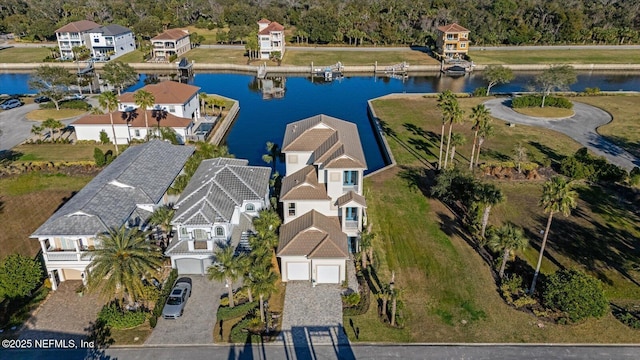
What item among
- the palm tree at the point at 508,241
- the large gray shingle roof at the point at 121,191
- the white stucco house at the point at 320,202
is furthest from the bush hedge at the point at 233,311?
the palm tree at the point at 508,241

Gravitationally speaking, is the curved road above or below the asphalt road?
above

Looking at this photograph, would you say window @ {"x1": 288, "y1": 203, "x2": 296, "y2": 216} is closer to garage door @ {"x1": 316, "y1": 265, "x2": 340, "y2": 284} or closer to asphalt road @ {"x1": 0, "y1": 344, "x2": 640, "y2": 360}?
garage door @ {"x1": 316, "y1": 265, "x2": 340, "y2": 284}

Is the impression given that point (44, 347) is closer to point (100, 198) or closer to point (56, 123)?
point (100, 198)

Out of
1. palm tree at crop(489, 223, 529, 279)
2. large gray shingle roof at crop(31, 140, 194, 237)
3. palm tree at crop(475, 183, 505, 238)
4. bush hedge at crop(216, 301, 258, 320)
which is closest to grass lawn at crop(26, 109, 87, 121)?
large gray shingle roof at crop(31, 140, 194, 237)

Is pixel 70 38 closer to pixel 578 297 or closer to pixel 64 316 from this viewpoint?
pixel 64 316

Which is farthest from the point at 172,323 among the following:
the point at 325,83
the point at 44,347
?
the point at 325,83

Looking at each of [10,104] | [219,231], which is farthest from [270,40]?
[219,231]
